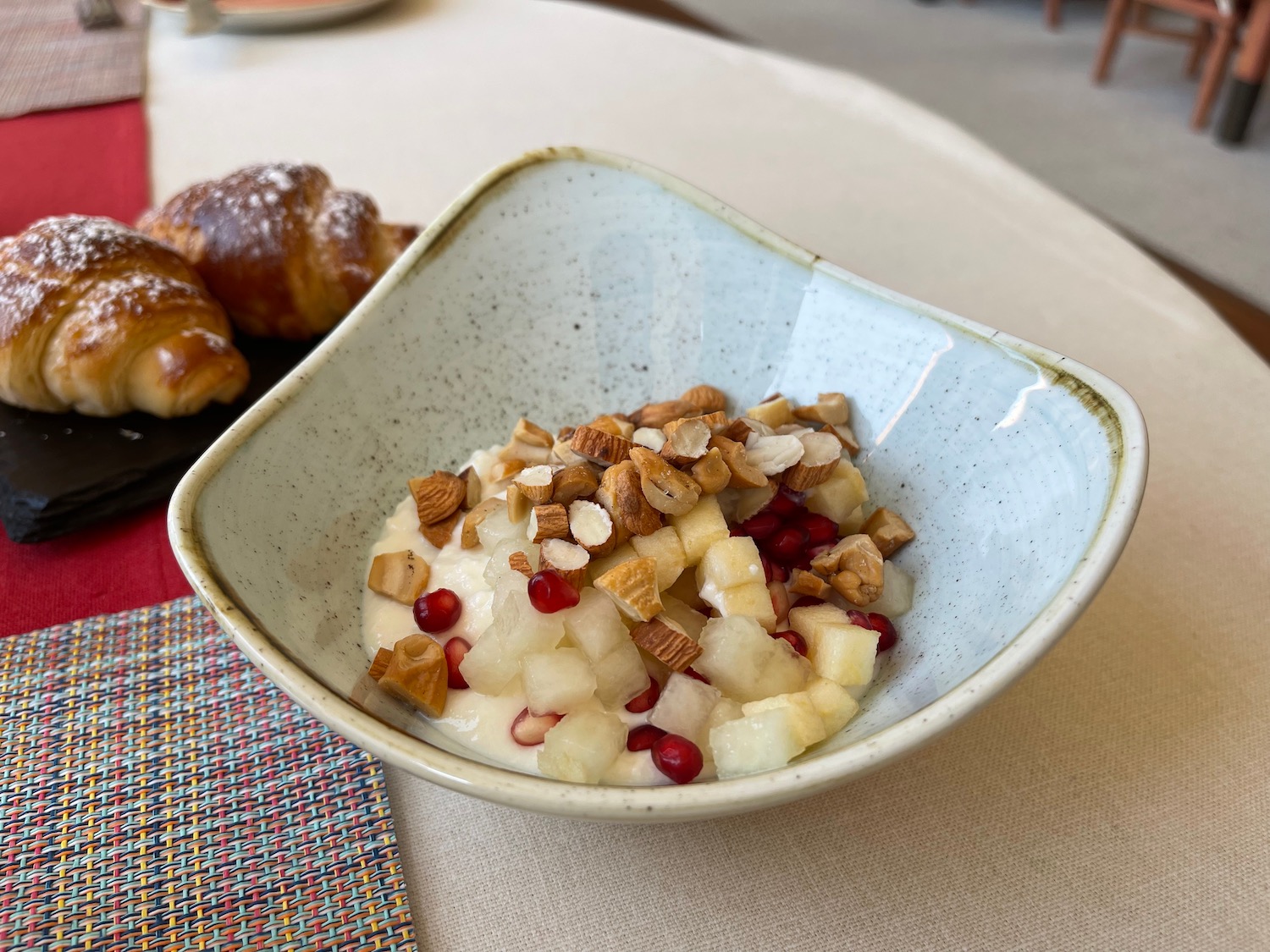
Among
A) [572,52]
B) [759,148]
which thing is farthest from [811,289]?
[572,52]

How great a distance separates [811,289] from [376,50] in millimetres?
1650

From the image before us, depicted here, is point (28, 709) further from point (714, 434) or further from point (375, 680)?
point (714, 434)

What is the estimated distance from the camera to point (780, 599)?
88 centimetres

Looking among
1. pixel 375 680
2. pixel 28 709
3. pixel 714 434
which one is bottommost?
pixel 28 709

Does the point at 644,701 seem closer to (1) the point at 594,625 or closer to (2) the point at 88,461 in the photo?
(1) the point at 594,625

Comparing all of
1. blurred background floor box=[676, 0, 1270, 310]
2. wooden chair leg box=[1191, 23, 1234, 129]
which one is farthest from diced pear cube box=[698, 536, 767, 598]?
wooden chair leg box=[1191, 23, 1234, 129]

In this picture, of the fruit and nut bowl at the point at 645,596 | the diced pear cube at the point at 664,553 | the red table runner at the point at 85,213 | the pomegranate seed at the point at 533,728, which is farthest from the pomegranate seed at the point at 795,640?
the red table runner at the point at 85,213

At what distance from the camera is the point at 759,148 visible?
6.15 ft

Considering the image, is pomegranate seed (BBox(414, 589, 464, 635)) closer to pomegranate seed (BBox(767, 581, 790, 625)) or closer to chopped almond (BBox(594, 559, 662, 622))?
chopped almond (BBox(594, 559, 662, 622))

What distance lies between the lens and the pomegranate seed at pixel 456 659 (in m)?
0.82

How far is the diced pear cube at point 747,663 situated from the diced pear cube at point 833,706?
0.08 feet

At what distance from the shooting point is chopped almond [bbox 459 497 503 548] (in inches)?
37.2

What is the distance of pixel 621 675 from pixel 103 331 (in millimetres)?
882

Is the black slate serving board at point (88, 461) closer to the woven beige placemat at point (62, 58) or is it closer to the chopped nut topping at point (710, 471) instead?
the chopped nut topping at point (710, 471)
